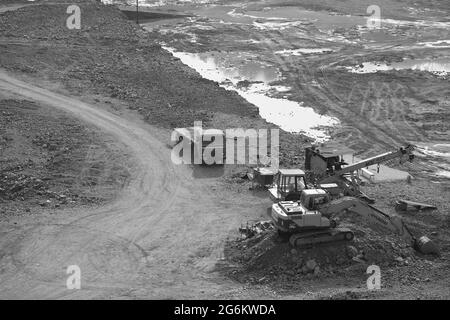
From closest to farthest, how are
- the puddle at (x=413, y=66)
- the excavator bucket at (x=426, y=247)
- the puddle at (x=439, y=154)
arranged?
the excavator bucket at (x=426, y=247)
the puddle at (x=439, y=154)
the puddle at (x=413, y=66)

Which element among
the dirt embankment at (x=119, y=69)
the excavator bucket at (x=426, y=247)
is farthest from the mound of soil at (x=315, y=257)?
the dirt embankment at (x=119, y=69)

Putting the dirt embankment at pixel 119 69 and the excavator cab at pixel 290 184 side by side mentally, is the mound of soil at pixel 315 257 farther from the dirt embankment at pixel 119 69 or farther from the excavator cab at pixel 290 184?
the dirt embankment at pixel 119 69

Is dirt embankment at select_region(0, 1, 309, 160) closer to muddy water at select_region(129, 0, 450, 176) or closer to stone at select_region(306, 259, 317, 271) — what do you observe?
muddy water at select_region(129, 0, 450, 176)

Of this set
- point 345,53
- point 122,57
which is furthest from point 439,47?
point 122,57

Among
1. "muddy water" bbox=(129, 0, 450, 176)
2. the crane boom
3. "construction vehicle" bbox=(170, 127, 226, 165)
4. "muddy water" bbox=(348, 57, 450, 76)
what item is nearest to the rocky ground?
the crane boom

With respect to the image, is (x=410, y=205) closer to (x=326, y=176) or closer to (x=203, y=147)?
(x=326, y=176)

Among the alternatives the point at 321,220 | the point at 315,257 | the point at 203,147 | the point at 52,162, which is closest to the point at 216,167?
the point at 203,147
